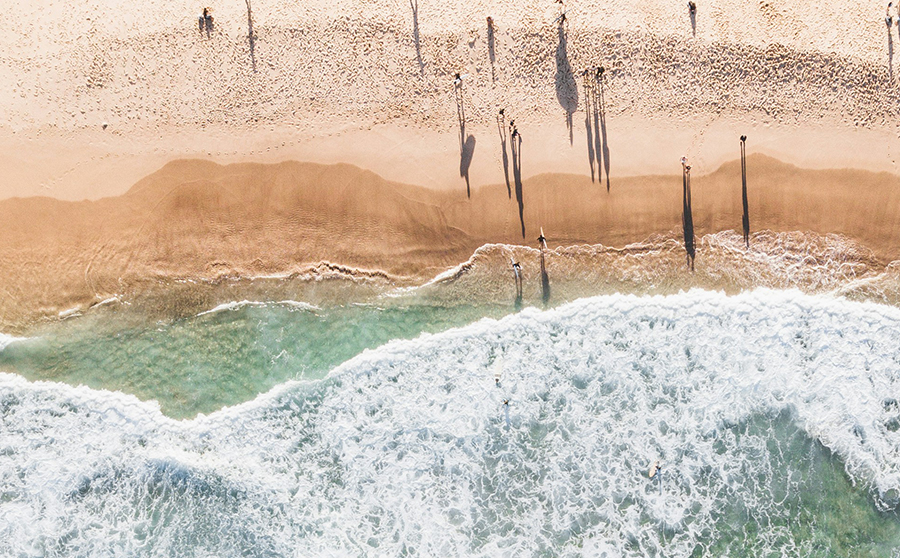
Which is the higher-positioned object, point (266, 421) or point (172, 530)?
point (266, 421)

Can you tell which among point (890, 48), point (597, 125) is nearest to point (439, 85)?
point (597, 125)

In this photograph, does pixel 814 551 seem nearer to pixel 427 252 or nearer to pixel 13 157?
pixel 427 252

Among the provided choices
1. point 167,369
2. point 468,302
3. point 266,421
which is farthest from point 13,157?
point 468,302

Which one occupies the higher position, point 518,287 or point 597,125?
point 597,125

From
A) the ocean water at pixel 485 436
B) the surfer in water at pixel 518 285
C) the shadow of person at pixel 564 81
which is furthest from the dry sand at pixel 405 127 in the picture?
the ocean water at pixel 485 436

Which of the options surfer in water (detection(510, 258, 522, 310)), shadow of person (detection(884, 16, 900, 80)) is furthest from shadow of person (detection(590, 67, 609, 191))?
shadow of person (detection(884, 16, 900, 80))

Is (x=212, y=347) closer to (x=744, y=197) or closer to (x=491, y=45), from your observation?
(x=491, y=45)
